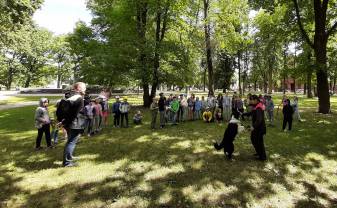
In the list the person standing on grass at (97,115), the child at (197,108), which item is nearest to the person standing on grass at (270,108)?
the child at (197,108)

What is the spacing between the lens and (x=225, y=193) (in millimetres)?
7312

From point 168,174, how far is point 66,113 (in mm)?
3332

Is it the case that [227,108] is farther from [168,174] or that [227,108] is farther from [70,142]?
[70,142]

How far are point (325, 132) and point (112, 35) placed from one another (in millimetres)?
18530

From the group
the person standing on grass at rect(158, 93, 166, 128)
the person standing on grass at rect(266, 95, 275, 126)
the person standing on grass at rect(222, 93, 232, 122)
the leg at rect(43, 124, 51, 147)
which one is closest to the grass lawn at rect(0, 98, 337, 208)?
the leg at rect(43, 124, 51, 147)

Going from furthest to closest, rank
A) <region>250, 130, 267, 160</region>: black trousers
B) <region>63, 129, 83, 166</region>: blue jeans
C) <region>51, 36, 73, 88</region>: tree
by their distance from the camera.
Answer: <region>51, 36, 73, 88</region>: tree → <region>250, 130, 267, 160</region>: black trousers → <region>63, 129, 83, 166</region>: blue jeans

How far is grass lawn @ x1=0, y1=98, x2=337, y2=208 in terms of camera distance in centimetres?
695

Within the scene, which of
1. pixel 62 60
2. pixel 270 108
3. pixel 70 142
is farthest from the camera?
pixel 62 60

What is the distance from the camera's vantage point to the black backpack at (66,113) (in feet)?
27.8

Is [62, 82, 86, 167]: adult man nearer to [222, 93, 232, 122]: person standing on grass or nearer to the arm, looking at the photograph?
the arm

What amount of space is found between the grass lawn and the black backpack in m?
1.45

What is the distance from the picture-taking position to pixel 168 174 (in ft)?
28.0

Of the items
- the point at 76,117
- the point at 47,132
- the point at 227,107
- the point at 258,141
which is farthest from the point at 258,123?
the point at 227,107

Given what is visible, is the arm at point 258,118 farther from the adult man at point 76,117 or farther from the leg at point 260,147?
the adult man at point 76,117
